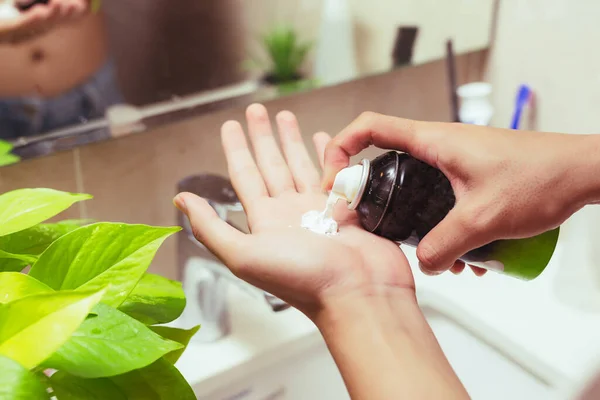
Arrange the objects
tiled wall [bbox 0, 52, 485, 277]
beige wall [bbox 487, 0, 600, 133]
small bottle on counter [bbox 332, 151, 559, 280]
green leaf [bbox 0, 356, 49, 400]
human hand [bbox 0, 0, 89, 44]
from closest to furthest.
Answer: green leaf [bbox 0, 356, 49, 400]
small bottle on counter [bbox 332, 151, 559, 280]
human hand [bbox 0, 0, 89, 44]
tiled wall [bbox 0, 52, 485, 277]
beige wall [bbox 487, 0, 600, 133]

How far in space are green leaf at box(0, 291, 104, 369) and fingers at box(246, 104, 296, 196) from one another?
1.21 feet

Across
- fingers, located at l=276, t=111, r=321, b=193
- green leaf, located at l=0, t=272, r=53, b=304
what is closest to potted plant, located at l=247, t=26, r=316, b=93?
fingers, located at l=276, t=111, r=321, b=193

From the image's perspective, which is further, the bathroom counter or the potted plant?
the potted plant

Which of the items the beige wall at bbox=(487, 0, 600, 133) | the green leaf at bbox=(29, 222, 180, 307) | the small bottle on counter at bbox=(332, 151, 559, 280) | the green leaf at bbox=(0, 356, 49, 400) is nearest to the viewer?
the green leaf at bbox=(0, 356, 49, 400)

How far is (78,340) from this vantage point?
36 cm

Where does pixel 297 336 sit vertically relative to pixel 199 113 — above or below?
below

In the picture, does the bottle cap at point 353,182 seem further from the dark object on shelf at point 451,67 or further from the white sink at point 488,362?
the dark object on shelf at point 451,67

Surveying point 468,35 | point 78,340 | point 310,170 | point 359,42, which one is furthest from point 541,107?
point 78,340

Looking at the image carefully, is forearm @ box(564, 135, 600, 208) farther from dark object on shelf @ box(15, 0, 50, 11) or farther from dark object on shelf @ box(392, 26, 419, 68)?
dark object on shelf @ box(15, 0, 50, 11)

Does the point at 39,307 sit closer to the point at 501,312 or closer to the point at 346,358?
the point at 346,358

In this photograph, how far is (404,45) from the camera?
3.18 ft

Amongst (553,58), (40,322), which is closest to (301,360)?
(40,322)

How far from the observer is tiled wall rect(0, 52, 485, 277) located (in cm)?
75

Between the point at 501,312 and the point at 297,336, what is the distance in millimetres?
308
